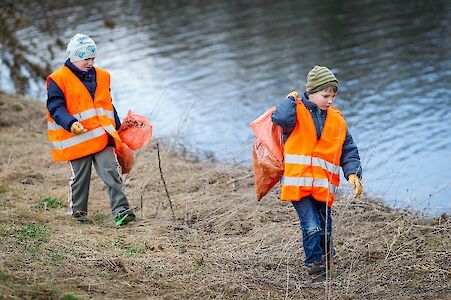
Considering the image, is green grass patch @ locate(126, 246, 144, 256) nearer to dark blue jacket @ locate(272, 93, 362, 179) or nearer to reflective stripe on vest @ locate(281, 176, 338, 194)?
reflective stripe on vest @ locate(281, 176, 338, 194)

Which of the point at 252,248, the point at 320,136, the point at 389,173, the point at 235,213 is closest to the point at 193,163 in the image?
the point at 389,173

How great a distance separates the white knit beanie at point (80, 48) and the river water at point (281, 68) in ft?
7.70

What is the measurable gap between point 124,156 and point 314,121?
7.46 ft

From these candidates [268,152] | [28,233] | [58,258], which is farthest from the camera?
[28,233]

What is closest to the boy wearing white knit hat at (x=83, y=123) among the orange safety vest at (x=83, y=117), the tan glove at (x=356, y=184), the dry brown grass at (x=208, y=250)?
the orange safety vest at (x=83, y=117)

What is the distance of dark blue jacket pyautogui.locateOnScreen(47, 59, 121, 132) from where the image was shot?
21.3ft

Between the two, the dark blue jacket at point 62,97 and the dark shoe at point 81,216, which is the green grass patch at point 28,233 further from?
the dark blue jacket at point 62,97

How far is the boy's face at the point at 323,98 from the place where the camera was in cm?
543

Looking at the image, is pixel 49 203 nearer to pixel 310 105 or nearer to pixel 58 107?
pixel 58 107

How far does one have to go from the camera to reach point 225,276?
17.7 ft

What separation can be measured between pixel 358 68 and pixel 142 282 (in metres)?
10.4

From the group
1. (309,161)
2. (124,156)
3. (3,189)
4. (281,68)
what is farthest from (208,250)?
(281,68)

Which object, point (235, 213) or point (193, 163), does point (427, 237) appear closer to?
point (235, 213)

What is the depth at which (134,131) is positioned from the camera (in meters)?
7.03
